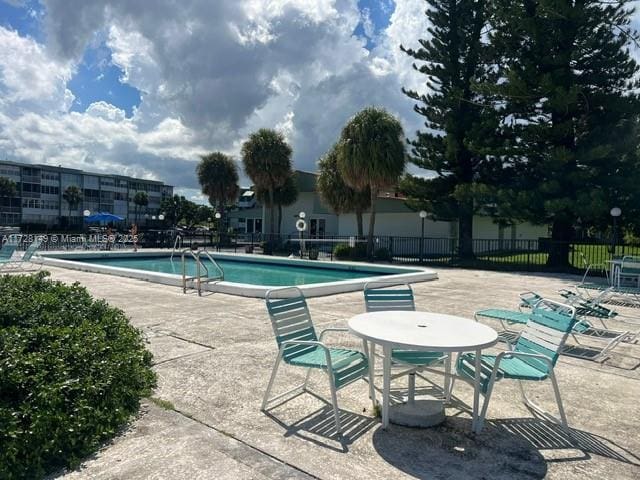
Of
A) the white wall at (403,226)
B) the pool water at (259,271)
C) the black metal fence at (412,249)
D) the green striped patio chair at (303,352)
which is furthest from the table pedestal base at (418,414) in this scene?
the white wall at (403,226)

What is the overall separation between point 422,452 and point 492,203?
1837 cm

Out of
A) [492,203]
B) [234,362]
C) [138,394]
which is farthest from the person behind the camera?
[492,203]

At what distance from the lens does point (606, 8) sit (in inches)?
669

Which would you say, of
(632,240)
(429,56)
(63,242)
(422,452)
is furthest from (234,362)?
(632,240)

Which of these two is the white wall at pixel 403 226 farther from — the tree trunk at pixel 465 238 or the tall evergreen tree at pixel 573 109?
the tall evergreen tree at pixel 573 109

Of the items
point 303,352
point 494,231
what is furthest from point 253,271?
point 494,231

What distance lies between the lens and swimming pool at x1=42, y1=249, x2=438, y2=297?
10.4 meters

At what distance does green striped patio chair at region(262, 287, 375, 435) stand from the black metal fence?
1537 cm

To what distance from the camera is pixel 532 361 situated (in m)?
3.70

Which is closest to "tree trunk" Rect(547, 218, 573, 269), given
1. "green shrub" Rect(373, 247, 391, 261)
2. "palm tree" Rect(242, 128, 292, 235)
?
"green shrub" Rect(373, 247, 391, 261)

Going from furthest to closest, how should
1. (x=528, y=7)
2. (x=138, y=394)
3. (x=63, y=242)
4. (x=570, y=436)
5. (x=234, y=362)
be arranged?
(x=63, y=242) → (x=528, y=7) → (x=234, y=362) → (x=138, y=394) → (x=570, y=436)

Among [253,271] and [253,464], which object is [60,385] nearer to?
[253,464]

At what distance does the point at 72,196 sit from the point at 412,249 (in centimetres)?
6115

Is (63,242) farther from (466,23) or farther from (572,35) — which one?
(572,35)
